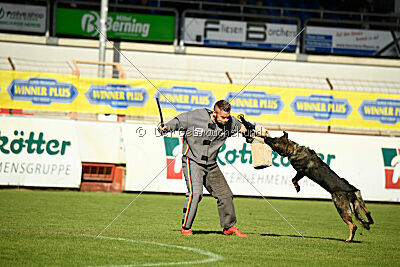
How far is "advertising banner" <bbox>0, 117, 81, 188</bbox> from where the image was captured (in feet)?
53.1

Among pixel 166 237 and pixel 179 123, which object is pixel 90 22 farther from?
pixel 166 237

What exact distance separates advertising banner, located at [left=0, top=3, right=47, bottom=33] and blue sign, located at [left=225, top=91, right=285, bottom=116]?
12091 mm

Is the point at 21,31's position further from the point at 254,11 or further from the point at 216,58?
the point at 254,11

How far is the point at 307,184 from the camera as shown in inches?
683

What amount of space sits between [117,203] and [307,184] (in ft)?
19.9

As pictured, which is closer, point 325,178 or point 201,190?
point 201,190

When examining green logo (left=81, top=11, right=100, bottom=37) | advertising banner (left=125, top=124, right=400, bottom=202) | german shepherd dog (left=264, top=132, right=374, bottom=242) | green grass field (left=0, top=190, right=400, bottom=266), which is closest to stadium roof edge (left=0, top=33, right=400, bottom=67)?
green logo (left=81, top=11, right=100, bottom=37)

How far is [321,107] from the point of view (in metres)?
18.2

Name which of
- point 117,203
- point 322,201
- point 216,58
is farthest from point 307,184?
point 216,58

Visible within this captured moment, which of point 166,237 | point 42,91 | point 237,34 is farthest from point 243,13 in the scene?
point 166,237

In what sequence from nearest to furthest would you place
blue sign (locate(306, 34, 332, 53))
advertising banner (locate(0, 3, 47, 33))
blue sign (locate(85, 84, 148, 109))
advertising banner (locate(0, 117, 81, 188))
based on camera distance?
1. advertising banner (locate(0, 117, 81, 188))
2. blue sign (locate(85, 84, 148, 109))
3. advertising banner (locate(0, 3, 47, 33))
4. blue sign (locate(306, 34, 332, 53))

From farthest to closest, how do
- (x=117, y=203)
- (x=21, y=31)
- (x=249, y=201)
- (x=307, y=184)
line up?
(x=21, y=31) → (x=307, y=184) → (x=249, y=201) → (x=117, y=203)

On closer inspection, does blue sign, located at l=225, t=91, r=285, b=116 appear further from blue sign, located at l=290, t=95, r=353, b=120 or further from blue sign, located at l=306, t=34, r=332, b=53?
blue sign, located at l=306, t=34, r=332, b=53

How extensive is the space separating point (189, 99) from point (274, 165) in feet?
10.3
